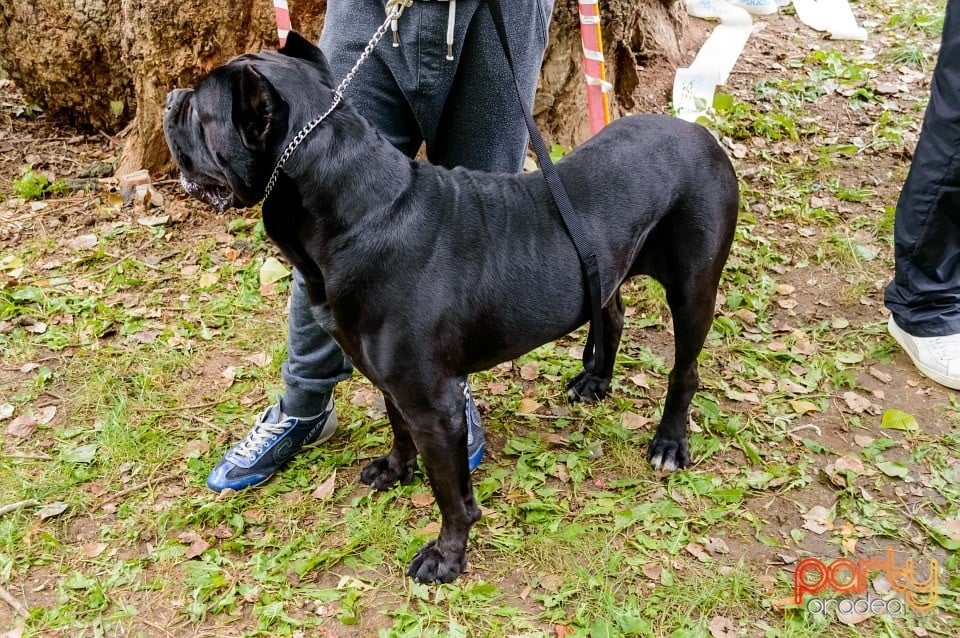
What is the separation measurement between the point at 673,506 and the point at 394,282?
169 centimetres

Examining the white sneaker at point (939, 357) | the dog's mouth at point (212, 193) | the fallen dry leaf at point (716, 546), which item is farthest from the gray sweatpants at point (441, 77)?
the white sneaker at point (939, 357)

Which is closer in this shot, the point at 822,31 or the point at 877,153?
the point at 877,153

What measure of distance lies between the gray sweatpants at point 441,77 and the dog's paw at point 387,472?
0.69 m

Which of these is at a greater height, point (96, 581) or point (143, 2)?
point (143, 2)

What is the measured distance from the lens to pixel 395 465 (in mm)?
3559

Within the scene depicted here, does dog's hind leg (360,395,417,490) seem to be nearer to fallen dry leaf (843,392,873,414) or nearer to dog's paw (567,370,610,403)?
dog's paw (567,370,610,403)

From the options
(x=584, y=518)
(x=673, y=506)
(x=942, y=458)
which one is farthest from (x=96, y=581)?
(x=942, y=458)

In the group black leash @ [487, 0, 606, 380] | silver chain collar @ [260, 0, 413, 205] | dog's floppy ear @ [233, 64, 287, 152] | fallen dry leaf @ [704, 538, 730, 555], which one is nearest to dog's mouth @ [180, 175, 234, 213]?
silver chain collar @ [260, 0, 413, 205]

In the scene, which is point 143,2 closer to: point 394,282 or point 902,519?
point 394,282

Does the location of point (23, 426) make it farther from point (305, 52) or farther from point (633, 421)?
point (633, 421)

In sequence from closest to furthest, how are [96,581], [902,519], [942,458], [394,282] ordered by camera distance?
[394,282], [96,581], [902,519], [942,458]

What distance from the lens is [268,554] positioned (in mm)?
3254

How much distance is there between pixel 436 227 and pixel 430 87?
58cm

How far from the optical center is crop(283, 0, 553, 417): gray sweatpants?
9.29 ft
